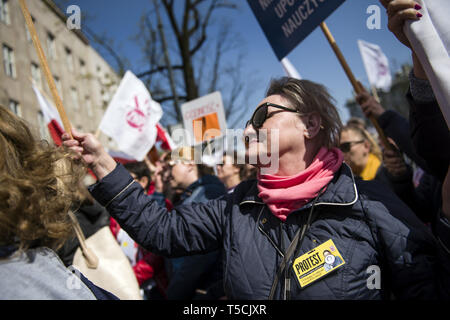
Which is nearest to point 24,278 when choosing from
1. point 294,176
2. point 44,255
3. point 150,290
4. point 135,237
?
point 44,255

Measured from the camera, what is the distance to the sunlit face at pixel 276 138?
1644 millimetres

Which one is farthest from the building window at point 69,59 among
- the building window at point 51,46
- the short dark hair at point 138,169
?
the short dark hair at point 138,169

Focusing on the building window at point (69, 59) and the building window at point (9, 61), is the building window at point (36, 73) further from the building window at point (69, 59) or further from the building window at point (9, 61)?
the building window at point (69, 59)

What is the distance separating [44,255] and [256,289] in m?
0.78

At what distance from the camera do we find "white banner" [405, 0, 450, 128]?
1103mm

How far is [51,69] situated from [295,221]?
21092 mm

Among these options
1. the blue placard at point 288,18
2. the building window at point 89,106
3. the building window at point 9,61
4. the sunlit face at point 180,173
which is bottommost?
the sunlit face at point 180,173

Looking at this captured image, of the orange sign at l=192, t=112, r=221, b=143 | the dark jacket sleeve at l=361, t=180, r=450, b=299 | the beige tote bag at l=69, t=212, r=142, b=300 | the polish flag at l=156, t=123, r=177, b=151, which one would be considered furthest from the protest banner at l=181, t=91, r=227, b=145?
the dark jacket sleeve at l=361, t=180, r=450, b=299

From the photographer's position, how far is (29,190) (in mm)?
972

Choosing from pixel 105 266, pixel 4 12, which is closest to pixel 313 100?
pixel 105 266

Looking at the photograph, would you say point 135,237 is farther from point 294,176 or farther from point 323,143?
point 323,143

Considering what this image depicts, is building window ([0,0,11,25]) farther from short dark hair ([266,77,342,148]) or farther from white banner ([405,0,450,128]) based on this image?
white banner ([405,0,450,128])

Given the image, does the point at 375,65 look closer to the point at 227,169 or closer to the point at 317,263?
the point at 227,169
